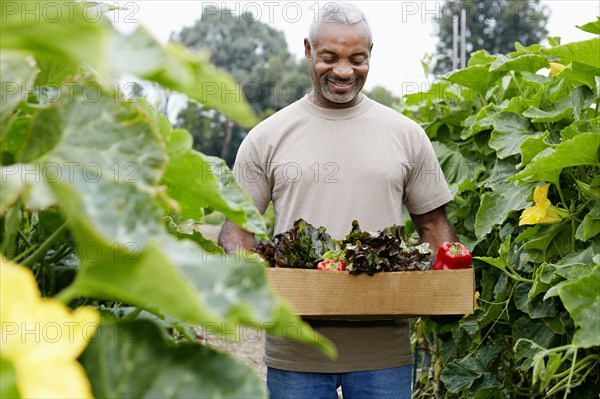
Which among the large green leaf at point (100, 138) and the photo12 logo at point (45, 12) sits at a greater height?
the photo12 logo at point (45, 12)

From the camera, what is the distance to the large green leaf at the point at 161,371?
571 mm

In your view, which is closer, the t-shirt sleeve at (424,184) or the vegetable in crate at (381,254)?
the vegetable in crate at (381,254)

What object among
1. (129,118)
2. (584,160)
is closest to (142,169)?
(129,118)

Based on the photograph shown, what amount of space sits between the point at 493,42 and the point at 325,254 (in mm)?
42486

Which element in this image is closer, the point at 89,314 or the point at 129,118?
the point at 89,314

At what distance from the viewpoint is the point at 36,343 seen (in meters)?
0.46

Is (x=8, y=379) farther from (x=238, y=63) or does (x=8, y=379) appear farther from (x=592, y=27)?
(x=238, y=63)

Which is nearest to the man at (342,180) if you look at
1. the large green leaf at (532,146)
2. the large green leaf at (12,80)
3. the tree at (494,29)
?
the large green leaf at (532,146)

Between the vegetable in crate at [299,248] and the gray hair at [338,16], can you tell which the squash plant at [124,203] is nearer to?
the vegetable in crate at [299,248]

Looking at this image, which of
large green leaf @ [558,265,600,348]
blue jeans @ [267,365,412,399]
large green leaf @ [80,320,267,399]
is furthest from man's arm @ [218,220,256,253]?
large green leaf @ [80,320,267,399]

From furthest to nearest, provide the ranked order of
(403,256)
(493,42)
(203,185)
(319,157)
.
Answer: (493,42) → (319,157) → (403,256) → (203,185)

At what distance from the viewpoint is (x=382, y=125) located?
287 cm

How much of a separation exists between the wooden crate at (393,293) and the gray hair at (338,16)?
0.93 meters

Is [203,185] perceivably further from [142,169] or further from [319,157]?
[319,157]
